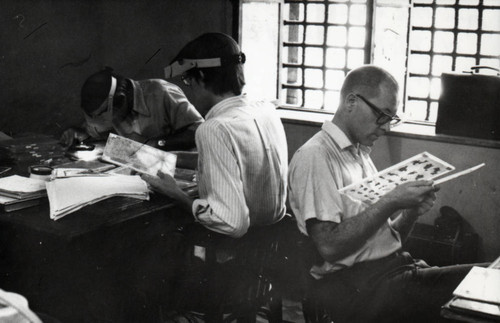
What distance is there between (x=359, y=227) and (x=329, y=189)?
0.20 metres

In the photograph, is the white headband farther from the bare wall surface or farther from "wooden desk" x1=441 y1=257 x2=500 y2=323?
the bare wall surface

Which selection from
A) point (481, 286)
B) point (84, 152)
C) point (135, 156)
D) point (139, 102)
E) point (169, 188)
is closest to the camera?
point (481, 286)

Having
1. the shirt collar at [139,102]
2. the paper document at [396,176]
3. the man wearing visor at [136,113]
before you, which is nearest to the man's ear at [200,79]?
the paper document at [396,176]

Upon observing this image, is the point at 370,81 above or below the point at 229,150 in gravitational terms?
above

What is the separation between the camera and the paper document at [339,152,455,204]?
2.59 meters

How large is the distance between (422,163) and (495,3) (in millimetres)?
2930

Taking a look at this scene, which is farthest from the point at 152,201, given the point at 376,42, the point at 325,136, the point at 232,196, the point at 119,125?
the point at 376,42

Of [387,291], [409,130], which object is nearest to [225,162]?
[387,291]

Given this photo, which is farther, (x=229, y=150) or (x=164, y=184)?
(x=164, y=184)

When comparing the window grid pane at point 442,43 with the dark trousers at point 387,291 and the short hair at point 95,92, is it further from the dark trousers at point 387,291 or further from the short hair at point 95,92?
the dark trousers at point 387,291

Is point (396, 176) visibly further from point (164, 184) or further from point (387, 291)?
point (164, 184)

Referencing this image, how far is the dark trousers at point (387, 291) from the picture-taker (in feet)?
8.68

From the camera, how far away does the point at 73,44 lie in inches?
217

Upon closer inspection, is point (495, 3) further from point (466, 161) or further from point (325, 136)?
point (325, 136)
